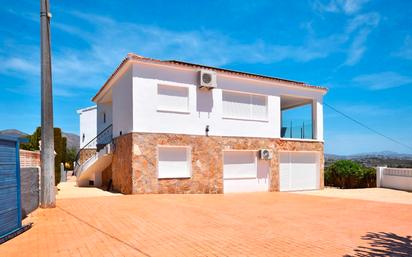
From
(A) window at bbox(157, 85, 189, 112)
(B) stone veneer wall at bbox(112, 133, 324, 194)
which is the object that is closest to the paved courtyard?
(B) stone veneer wall at bbox(112, 133, 324, 194)

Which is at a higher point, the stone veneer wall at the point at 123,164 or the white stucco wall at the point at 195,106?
the white stucco wall at the point at 195,106

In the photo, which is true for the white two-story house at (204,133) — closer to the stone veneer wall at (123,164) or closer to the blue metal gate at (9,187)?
the stone veneer wall at (123,164)

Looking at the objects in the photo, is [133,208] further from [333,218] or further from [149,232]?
[333,218]

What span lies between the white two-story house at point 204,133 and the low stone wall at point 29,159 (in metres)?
4.01

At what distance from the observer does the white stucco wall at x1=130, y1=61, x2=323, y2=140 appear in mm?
13852

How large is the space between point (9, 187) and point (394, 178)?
20.8 m

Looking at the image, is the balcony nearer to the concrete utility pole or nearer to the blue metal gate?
the concrete utility pole

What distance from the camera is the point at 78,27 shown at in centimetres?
1446

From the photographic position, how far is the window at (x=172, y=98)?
14.4 metres

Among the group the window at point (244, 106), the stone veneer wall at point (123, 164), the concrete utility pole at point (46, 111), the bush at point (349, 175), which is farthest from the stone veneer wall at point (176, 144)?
the bush at point (349, 175)

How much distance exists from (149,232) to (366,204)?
364 inches

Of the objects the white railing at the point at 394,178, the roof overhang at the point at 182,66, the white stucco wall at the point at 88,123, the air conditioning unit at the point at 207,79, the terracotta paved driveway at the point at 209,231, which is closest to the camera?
the terracotta paved driveway at the point at 209,231

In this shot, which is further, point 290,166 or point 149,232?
point 290,166

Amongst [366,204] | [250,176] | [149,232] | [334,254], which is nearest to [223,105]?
[250,176]
